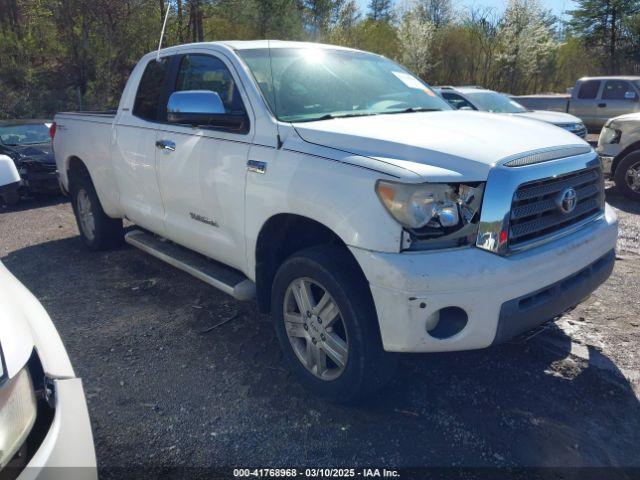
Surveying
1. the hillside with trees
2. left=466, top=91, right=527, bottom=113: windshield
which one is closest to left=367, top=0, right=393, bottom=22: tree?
the hillside with trees

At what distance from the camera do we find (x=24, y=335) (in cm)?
180

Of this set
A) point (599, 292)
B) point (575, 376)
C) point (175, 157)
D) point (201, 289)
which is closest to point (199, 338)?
point (201, 289)

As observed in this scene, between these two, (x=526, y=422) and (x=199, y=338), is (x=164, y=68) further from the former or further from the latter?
(x=526, y=422)

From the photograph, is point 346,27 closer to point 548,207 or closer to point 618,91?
point 618,91

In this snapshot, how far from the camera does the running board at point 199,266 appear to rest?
11.4ft

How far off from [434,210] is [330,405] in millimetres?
1302

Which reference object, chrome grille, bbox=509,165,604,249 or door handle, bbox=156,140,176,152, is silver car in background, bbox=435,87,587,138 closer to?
door handle, bbox=156,140,176,152

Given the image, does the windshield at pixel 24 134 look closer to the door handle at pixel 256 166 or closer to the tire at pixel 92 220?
the tire at pixel 92 220

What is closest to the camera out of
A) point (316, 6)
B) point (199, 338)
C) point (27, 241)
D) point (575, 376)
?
point (575, 376)

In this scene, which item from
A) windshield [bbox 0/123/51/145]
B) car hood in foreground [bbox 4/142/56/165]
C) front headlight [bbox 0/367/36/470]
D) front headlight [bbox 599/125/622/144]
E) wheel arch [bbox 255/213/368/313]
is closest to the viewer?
front headlight [bbox 0/367/36/470]

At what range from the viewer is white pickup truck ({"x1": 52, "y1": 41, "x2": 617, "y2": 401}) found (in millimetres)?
2459

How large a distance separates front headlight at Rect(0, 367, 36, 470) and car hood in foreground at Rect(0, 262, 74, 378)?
4 centimetres

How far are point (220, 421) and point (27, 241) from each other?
494 centimetres

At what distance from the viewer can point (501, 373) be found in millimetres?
3303
